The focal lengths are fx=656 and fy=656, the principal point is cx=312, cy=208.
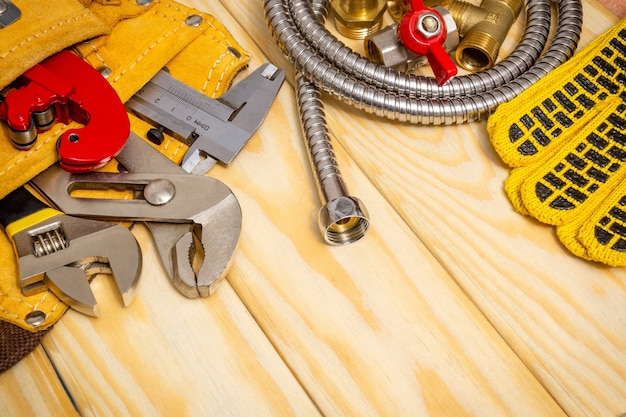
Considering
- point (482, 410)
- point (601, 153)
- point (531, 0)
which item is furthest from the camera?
point (531, 0)

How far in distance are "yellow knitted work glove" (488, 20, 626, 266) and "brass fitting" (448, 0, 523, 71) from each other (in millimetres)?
96

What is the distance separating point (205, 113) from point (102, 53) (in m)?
0.16

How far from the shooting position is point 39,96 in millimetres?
792

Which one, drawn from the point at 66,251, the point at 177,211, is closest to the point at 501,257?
the point at 177,211

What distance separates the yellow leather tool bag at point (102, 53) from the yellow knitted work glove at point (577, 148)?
40 centimetres

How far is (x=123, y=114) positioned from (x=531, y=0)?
618 millimetres

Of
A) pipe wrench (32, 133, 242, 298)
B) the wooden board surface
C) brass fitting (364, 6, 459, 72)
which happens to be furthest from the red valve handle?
pipe wrench (32, 133, 242, 298)

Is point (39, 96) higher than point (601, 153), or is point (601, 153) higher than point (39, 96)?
point (601, 153)

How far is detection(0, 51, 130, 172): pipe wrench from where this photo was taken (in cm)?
78

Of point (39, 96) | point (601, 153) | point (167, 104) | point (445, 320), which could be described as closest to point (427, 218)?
point (445, 320)

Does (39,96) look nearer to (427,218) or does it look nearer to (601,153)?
(427,218)

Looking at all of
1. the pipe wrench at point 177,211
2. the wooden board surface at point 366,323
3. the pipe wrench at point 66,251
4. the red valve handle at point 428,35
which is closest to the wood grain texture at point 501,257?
the wooden board surface at point 366,323

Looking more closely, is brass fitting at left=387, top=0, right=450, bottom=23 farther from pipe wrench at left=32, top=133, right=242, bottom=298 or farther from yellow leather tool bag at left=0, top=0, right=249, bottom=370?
pipe wrench at left=32, top=133, right=242, bottom=298

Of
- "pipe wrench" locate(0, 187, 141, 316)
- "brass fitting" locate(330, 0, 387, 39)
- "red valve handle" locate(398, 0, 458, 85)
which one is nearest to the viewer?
"pipe wrench" locate(0, 187, 141, 316)
